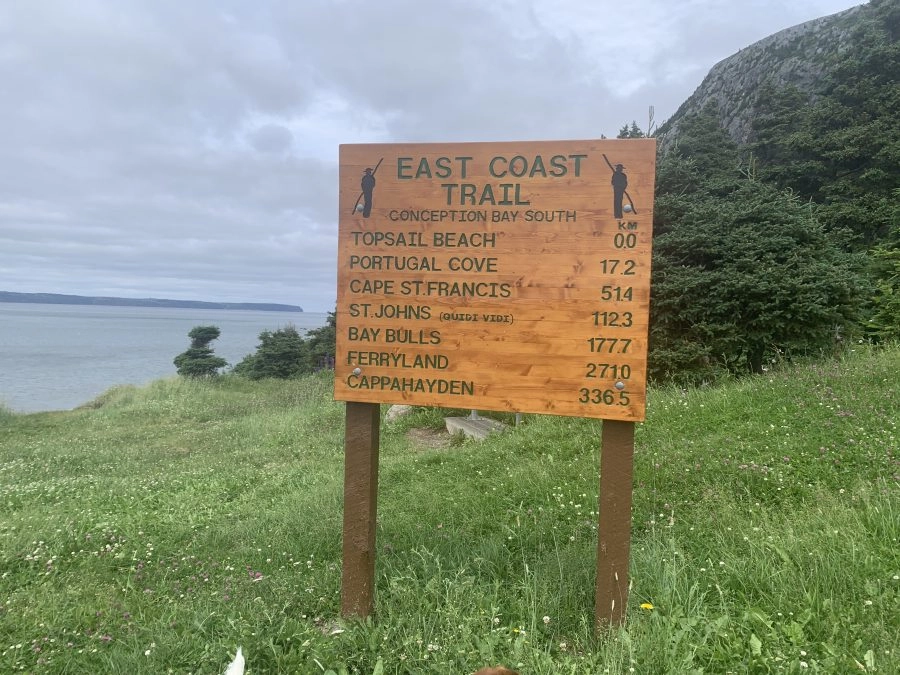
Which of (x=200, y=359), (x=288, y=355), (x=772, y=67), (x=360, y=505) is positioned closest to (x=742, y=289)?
(x=360, y=505)

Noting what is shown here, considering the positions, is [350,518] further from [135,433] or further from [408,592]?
[135,433]

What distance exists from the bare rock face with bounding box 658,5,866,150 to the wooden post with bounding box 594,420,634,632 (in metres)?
26.6

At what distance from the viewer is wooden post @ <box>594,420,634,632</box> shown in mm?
2648

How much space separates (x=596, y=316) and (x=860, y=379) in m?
4.96

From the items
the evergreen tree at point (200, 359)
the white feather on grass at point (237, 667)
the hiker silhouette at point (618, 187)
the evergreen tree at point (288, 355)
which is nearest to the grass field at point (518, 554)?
the white feather on grass at point (237, 667)

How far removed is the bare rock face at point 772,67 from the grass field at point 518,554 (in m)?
24.3

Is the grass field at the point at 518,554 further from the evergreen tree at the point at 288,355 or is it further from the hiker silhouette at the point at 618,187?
the evergreen tree at the point at 288,355

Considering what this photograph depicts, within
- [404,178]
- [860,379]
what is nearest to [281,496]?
[404,178]

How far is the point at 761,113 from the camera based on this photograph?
2586 cm

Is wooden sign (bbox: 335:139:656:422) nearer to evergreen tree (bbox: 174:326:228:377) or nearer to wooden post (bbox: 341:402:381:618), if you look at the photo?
wooden post (bbox: 341:402:381:618)

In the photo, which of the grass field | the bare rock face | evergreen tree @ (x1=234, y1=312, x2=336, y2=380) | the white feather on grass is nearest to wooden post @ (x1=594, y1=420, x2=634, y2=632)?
the grass field

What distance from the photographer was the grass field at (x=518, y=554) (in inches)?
93.1

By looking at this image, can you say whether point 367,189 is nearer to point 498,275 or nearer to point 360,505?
point 498,275

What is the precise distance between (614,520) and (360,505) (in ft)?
4.66
